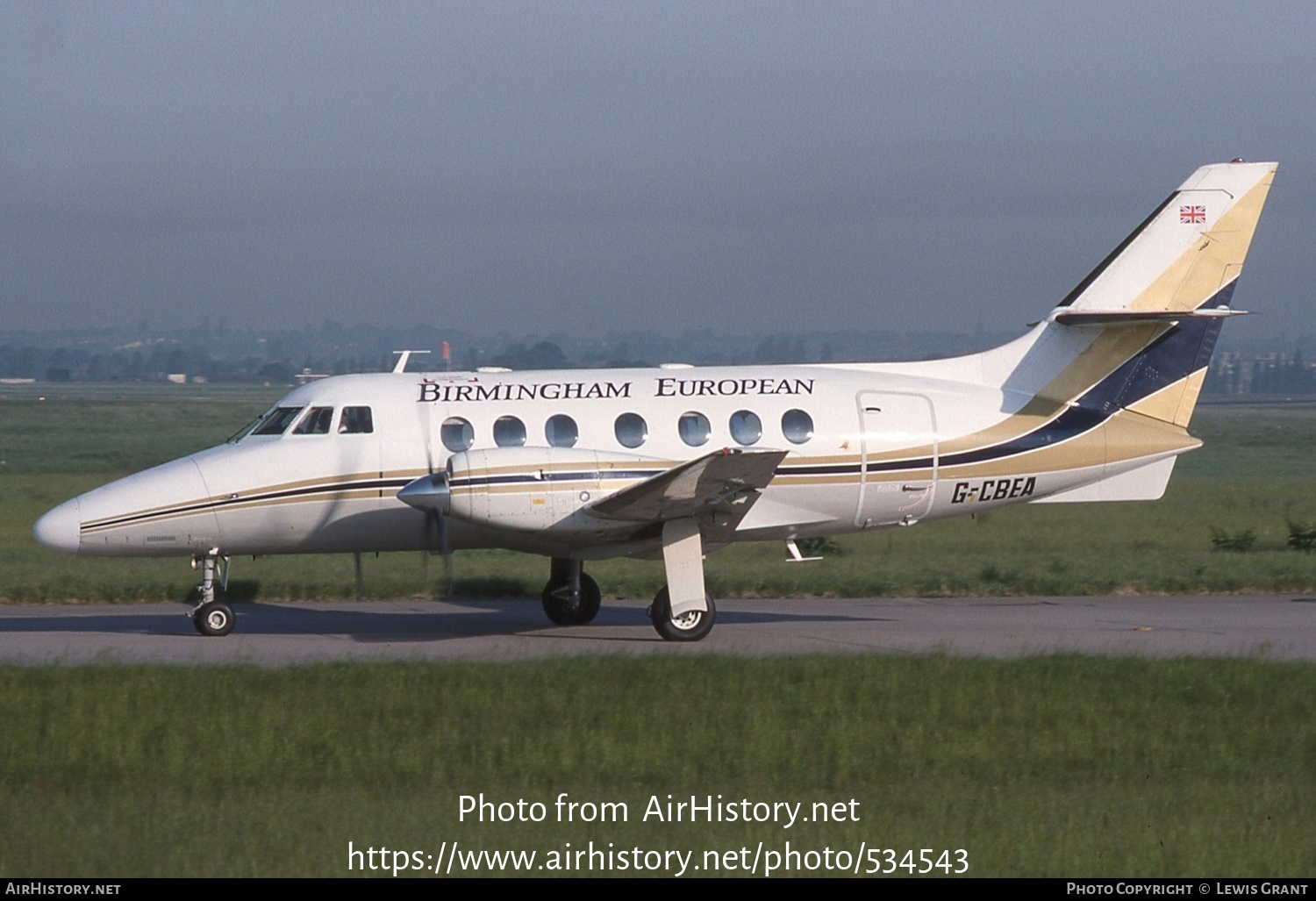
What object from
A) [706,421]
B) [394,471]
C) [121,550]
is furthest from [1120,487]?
[121,550]

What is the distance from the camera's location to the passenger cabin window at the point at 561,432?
16.2 m

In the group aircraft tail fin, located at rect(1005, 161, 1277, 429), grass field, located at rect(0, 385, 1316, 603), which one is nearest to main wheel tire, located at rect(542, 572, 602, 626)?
grass field, located at rect(0, 385, 1316, 603)

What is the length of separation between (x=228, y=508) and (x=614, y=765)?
7.38 metres

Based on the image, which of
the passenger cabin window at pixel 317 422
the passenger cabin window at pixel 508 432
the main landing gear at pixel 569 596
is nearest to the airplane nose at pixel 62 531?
the passenger cabin window at pixel 317 422

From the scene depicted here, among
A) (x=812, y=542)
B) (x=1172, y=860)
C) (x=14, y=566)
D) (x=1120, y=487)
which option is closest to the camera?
(x=1172, y=860)

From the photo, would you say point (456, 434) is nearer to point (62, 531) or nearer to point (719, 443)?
point (719, 443)

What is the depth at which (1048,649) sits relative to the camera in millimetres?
15227

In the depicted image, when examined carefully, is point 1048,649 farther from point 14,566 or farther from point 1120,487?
point 14,566

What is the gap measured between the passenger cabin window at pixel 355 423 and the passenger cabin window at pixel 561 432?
1.94 meters

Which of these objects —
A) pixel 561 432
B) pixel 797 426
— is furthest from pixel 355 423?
pixel 797 426

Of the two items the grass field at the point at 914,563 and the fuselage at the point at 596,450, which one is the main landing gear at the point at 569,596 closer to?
the fuselage at the point at 596,450

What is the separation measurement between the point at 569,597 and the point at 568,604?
0.10 metres

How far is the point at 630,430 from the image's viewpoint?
16.3m

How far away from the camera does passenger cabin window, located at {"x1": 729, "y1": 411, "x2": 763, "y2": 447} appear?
16.3 m
